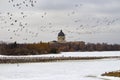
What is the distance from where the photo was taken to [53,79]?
145 ft

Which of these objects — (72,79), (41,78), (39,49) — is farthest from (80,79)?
(39,49)

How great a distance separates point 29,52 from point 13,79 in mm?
111101

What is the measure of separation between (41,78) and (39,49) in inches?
4904

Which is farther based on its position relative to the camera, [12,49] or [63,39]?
[63,39]

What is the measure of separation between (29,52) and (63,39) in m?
44.7

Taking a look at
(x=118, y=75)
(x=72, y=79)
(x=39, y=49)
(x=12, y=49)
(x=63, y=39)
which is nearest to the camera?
(x=72, y=79)

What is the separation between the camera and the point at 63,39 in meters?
199

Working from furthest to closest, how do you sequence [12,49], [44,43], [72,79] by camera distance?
[44,43] → [12,49] → [72,79]

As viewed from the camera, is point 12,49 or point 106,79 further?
point 12,49

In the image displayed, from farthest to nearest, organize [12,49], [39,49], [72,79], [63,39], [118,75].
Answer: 1. [63,39]
2. [39,49]
3. [12,49]
4. [118,75]
5. [72,79]

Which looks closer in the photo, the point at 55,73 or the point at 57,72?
the point at 55,73

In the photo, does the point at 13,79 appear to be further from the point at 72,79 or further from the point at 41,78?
the point at 72,79

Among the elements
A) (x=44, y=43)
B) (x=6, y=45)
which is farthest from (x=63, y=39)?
(x=6, y=45)

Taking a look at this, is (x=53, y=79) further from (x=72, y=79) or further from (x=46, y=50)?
(x=46, y=50)
